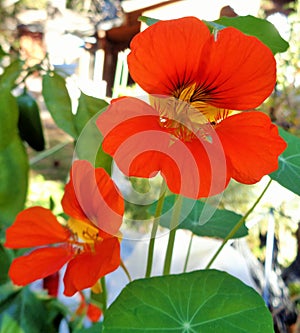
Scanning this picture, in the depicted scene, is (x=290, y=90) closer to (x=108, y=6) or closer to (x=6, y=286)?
(x=6, y=286)

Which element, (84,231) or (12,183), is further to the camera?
(12,183)

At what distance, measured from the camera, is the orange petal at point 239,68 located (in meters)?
0.20

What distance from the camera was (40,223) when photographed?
0.95 feet

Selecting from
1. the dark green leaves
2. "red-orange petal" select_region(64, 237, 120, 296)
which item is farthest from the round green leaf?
the dark green leaves

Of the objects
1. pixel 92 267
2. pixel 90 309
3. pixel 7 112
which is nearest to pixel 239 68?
pixel 92 267

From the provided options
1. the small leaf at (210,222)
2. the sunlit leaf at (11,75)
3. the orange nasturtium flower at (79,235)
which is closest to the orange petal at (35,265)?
→ the orange nasturtium flower at (79,235)

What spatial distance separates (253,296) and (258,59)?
0.45 ft

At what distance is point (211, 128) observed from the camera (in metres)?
0.23

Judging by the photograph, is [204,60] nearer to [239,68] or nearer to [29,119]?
[239,68]

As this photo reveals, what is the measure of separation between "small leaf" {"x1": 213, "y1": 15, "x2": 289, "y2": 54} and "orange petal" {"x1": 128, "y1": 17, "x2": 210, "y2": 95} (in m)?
0.07

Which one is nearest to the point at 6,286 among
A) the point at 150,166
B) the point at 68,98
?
the point at 68,98

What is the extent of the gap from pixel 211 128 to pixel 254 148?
0.03 metres

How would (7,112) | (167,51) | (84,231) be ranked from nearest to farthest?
1. (167,51)
2. (84,231)
3. (7,112)

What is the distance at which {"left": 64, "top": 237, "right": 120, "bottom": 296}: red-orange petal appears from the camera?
242 millimetres
